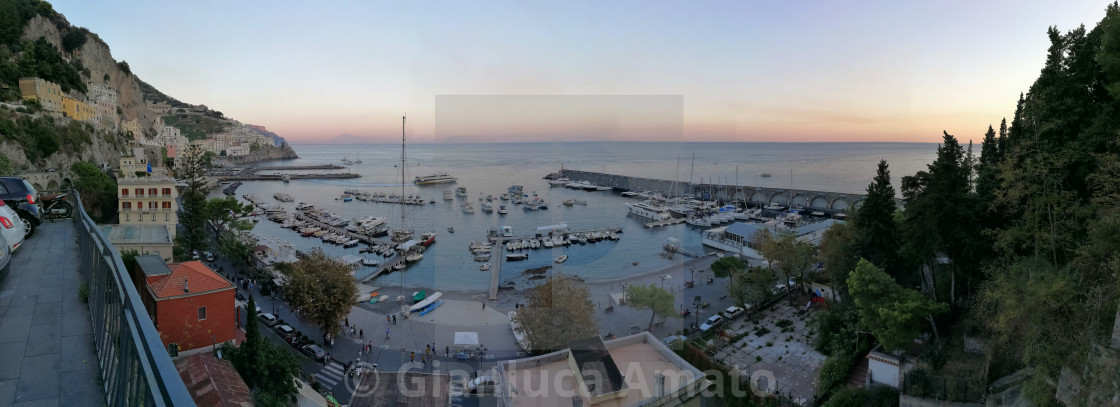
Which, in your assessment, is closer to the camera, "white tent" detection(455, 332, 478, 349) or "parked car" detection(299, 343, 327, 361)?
"parked car" detection(299, 343, 327, 361)

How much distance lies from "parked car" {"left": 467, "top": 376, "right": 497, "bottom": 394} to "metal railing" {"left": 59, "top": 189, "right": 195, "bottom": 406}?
6.90 meters

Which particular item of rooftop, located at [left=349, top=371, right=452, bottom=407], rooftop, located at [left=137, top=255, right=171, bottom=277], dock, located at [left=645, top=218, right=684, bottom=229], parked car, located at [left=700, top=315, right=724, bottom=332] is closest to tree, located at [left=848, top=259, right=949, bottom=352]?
parked car, located at [left=700, top=315, right=724, bottom=332]

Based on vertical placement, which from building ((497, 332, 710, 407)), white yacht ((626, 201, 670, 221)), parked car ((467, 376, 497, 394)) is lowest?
parked car ((467, 376, 497, 394))

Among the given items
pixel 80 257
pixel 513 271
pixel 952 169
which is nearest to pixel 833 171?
pixel 513 271

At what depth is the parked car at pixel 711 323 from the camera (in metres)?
11.4

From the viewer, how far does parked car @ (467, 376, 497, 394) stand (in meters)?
8.78

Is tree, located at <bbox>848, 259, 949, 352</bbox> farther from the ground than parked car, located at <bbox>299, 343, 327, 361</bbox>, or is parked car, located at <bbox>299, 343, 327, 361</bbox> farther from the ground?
tree, located at <bbox>848, 259, 949, 352</bbox>

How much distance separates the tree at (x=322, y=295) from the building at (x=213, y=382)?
10.0 ft

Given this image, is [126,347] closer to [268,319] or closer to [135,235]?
[268,319]

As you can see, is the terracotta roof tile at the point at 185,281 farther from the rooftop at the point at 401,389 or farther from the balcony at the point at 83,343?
the balcony at the point at 83,343

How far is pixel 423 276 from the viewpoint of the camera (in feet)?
57.9

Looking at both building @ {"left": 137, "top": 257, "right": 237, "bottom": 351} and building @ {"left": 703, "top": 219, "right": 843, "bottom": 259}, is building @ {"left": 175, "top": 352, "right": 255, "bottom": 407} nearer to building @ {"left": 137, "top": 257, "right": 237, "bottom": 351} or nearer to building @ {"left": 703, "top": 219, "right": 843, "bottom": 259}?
building @ {"left": 137, "top": 257, "right": 237, "bottom": 351}

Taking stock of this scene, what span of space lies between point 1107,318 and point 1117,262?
710 mm

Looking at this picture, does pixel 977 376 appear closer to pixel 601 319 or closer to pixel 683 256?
pixel 601 319
